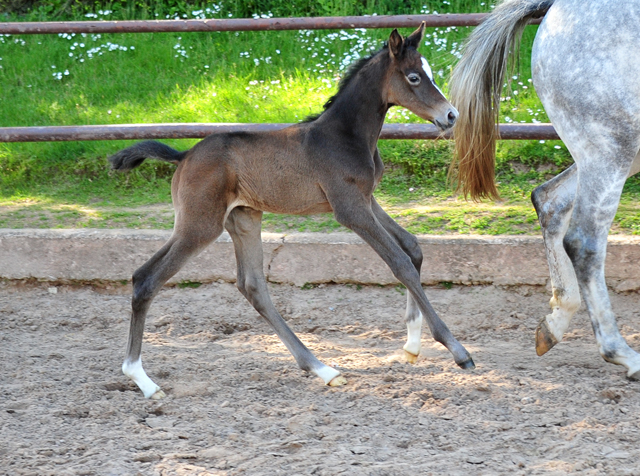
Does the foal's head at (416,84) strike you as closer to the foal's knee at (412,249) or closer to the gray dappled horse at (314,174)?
the gray dappled horse at (314,174)

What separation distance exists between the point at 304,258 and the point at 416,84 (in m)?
1.62

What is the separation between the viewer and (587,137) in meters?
3.19

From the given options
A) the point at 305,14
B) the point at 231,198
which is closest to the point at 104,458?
the point at 231,198

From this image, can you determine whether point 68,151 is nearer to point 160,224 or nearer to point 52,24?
point 52,24

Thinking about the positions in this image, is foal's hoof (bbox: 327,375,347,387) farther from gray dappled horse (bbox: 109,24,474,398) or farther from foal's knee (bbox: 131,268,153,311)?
foal's knee (bbox: 131,268,153,311)

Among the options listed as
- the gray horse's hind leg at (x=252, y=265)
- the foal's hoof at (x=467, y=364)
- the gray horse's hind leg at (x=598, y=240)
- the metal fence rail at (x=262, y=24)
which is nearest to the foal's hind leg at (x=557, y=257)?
the gray horse's hind leg at (x=598, y=240)

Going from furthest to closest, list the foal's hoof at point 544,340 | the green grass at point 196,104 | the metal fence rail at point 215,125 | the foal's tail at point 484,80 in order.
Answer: the green grass at point 196,104 < the metal fence rail at point 215,125 < the foal's tail at point 484,80 < the foal's hoof at point 544,340

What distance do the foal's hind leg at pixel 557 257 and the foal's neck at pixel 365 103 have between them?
3.21 feet

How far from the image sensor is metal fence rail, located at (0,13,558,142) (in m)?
4.62

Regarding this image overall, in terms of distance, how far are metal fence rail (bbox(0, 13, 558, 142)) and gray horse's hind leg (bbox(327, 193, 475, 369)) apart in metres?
1.55

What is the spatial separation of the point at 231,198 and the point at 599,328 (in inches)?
68.9

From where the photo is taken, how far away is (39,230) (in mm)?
4707

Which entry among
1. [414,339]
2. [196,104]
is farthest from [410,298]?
[196,104]

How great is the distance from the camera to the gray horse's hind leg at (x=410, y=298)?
3.40m
